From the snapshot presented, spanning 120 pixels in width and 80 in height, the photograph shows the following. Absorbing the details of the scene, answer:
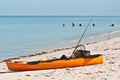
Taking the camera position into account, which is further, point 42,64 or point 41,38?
point 41,38

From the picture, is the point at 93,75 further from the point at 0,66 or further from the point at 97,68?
the point at 0,66

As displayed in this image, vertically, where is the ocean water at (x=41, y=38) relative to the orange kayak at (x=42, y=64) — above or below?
above

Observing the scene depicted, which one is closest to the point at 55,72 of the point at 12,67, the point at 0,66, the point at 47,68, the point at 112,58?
the point at 47,68

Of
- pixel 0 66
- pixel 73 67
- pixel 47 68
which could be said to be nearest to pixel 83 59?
pixel 73 67

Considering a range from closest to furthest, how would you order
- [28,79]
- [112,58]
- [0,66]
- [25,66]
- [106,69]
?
1. [28,79]
2. [106,69]
3. [25,66]
4. [112,58]
5. [0,66]

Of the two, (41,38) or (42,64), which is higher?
(41,38)

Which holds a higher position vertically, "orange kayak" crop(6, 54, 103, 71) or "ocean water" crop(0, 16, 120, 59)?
"ocean water" crop(0, 16, 120, 59)

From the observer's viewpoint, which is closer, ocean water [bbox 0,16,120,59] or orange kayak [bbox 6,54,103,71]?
orange kayak [bbox 6,54,103,71]

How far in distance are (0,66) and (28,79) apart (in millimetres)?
5945

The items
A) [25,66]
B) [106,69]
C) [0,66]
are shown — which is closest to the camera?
[106,69]

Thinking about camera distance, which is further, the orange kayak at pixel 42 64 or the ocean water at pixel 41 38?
the ocean water at pixel 41 38

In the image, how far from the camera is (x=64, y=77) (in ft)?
43.9

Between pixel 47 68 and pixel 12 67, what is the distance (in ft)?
5.12

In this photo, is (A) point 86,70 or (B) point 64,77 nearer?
(B) point 64,77
